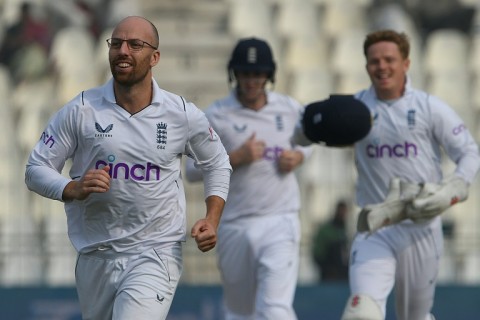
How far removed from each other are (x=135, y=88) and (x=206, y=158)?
574 millimetres

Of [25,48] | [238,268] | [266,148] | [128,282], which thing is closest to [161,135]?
[128,282]

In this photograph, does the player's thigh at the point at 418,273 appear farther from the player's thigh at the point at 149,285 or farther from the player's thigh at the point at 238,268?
the player's thigh at the point at 149,285

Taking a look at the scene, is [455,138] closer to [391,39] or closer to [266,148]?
[391,39]

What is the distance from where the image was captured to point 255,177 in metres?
11.0

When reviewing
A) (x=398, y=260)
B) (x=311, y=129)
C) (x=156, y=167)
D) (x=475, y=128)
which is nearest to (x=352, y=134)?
(x=311, y=129)

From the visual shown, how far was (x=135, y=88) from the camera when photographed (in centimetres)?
789

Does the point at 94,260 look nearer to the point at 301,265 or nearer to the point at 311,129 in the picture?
the point at 311,129

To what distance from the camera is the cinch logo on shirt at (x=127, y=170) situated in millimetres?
7828

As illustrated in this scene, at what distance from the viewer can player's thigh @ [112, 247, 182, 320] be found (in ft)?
25.1

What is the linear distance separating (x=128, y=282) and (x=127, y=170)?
1.92 feet

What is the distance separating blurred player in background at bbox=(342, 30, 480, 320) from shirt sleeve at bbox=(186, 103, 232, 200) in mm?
1618

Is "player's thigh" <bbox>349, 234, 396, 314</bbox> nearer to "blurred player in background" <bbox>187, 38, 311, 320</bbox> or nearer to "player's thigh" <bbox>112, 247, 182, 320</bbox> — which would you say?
"blurred player in background" <bbox>187, 38, 311, 320</bbox>

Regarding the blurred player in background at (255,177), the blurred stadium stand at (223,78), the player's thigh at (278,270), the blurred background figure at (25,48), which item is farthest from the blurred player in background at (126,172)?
the blurred background figure at (25,48)

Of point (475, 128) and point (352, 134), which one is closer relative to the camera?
point (352, 134)
